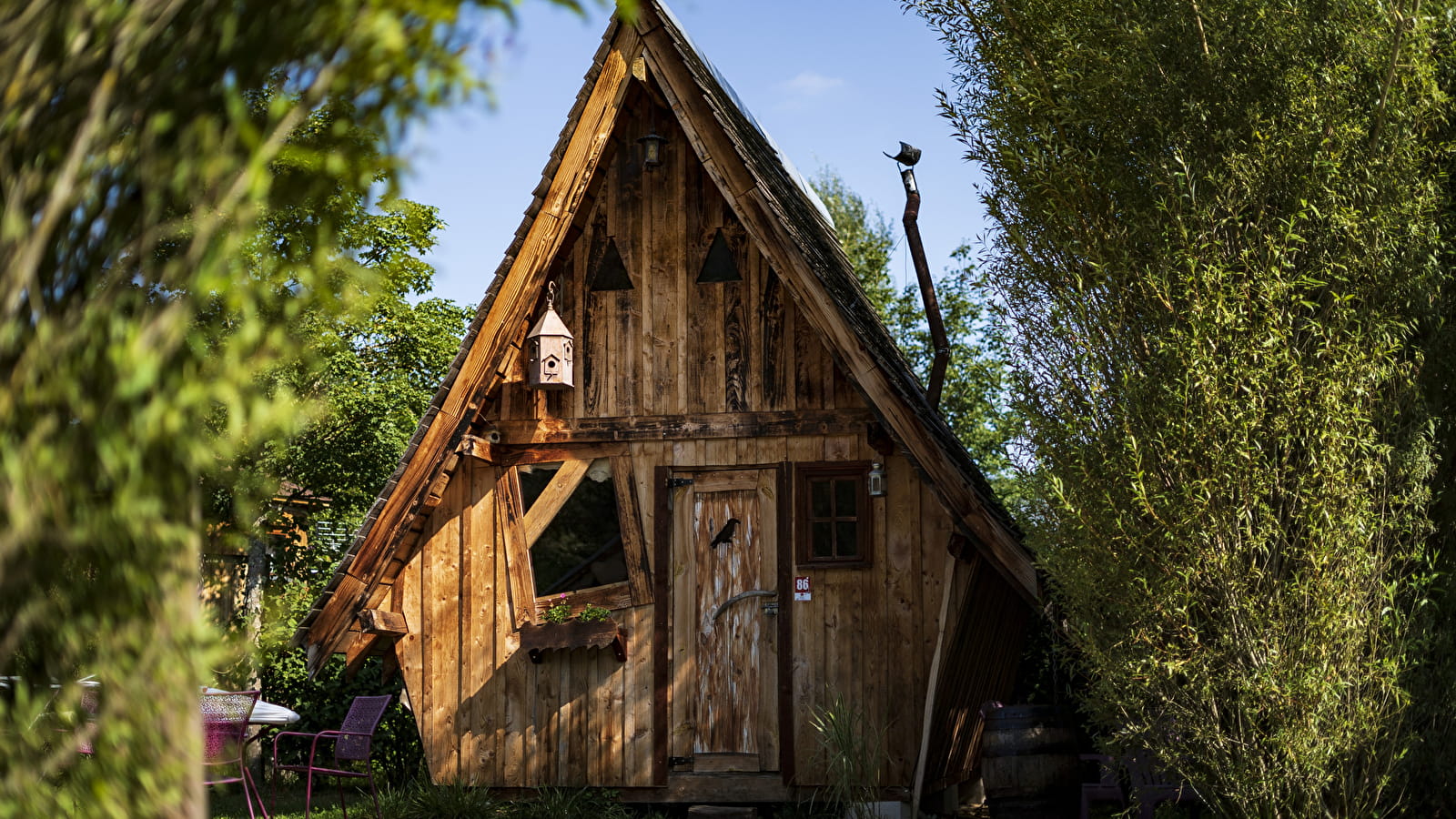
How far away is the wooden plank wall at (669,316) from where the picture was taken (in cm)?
975

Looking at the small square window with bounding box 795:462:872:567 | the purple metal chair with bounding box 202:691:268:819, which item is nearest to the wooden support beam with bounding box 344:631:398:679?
the purple metal chair with bounding box 202:691:268:819

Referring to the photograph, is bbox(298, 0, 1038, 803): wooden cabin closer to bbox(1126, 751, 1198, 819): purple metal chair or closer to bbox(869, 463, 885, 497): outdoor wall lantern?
bbox(869, 463, 885, 497): outdoor wall lantern

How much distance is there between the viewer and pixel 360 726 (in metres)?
8.82

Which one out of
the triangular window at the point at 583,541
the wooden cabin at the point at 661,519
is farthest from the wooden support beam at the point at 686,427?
the triangular window at the point at 583,541

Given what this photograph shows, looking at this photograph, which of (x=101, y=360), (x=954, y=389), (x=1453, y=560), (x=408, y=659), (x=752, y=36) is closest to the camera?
(x=101, y=360)

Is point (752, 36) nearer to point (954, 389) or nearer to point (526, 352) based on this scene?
point (526, 352)

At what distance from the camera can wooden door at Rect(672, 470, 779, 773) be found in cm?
949

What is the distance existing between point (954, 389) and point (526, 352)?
59.8 feet

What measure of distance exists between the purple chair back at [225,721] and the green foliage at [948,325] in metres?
19.3

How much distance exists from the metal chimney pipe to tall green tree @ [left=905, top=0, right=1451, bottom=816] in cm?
239

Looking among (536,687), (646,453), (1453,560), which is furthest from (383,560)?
(1453,560)

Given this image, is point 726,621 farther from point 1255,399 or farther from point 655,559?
point 1255,399

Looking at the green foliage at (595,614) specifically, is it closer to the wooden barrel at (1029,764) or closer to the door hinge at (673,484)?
the door hinge at (673,484)

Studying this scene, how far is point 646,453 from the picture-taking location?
9.91 metres
